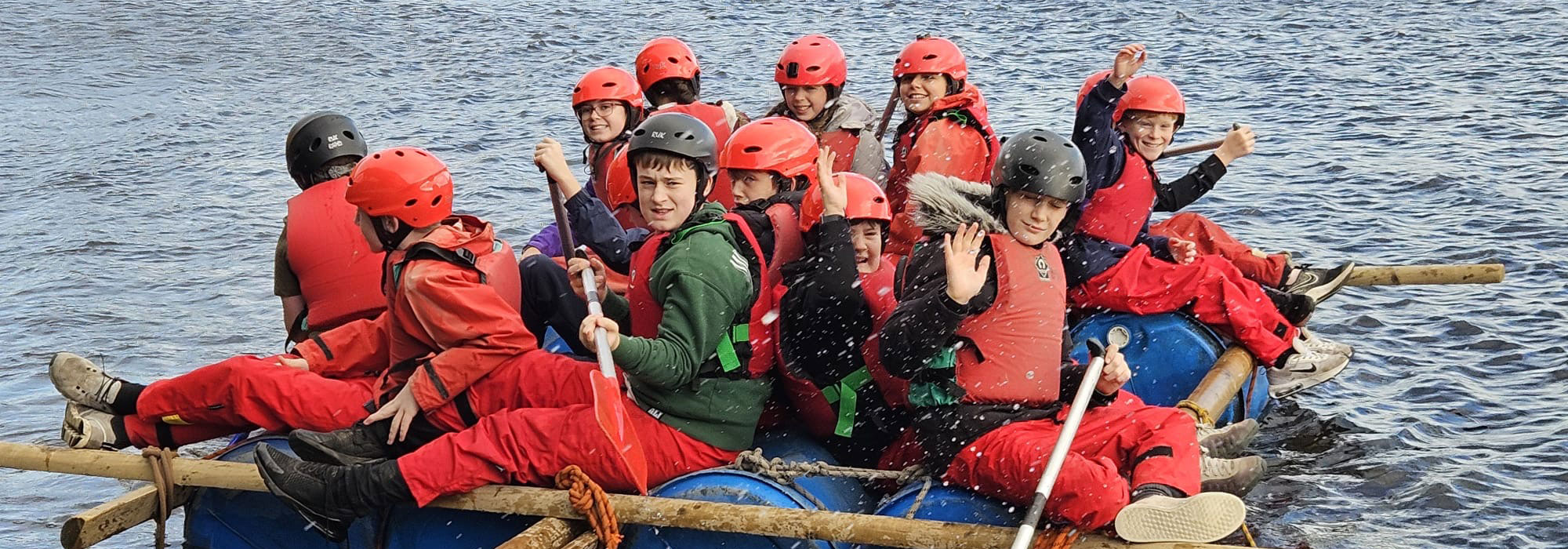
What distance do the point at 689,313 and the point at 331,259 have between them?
2.51 metres

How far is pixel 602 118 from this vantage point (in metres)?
9.23

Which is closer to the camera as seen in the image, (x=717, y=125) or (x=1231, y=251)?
(x=1231, y=251)

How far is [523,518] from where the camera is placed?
20.9ft

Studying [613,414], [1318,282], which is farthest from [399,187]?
[1318,282]

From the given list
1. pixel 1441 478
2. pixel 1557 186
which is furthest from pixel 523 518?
pixel 1557 186

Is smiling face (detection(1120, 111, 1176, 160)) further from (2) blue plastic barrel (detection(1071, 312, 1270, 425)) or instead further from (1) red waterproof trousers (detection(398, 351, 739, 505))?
(1) red waterproof trousers (detection(398, 351, 739, 505))

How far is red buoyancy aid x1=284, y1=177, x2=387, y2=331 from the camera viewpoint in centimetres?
749

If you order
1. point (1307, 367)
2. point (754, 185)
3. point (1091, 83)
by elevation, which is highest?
point (754, 185)

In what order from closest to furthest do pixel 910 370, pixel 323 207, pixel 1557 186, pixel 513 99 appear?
1. pixel 910 370
2. pixel 323 207
3. pixel 1557 186
4. pixel 513 99

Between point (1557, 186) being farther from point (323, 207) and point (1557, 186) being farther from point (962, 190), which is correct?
point (323, 207)

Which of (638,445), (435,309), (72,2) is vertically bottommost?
(72,2)

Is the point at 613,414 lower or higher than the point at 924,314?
lower

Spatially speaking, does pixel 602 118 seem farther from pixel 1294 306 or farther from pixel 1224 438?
pixel 1294 306

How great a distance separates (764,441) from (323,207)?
257 cm
